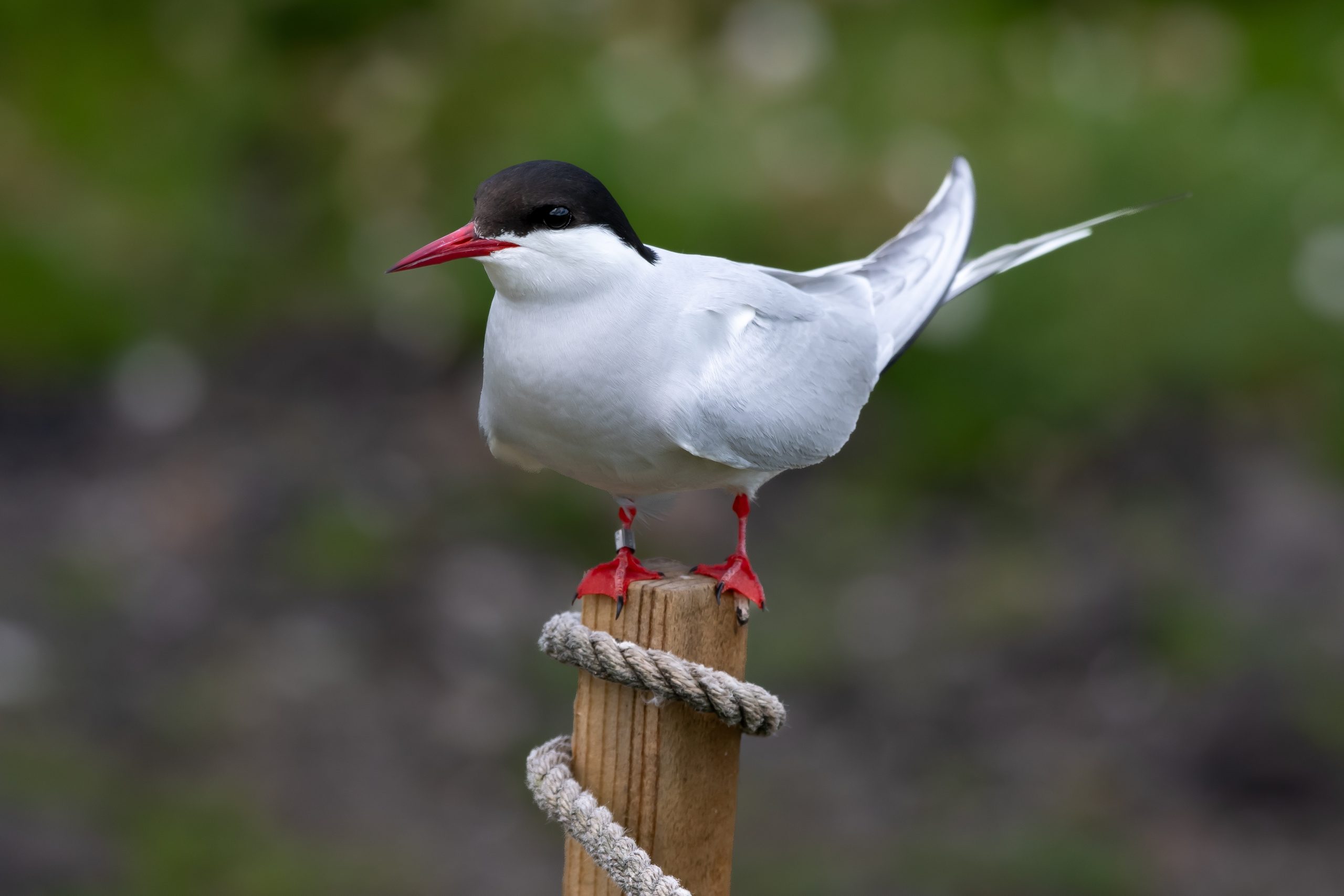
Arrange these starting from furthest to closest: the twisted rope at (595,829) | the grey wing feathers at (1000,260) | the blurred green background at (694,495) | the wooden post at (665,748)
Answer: the blurred green background at (694,495)
the grey wing feathers at (1000,260)
the wooden post at (665,748)
the twisted rope at (595,829)

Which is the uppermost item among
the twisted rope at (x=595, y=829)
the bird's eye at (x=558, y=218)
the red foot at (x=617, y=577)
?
the bird's eye at (x=558, y=218)

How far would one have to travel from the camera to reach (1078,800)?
15.1ft

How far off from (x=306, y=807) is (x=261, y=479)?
1.78m

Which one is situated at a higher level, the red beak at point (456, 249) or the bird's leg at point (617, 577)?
the red beak at point (456, 249)

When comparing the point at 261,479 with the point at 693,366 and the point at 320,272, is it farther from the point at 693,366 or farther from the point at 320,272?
the point at 693,366

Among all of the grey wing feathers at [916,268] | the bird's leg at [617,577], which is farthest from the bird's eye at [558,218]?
the grey wing feathers at [916,268]

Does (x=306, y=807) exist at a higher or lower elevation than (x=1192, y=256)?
lower

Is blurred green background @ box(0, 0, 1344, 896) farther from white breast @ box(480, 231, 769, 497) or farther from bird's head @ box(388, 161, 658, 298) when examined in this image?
bird's head @ box(388, 161, 658, 298)

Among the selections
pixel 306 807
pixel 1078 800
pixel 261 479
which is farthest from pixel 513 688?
pixel 1078 800

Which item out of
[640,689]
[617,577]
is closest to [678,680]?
[640,689]

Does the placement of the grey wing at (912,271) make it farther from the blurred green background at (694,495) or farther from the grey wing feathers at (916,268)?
the blurred green background at (694,495)

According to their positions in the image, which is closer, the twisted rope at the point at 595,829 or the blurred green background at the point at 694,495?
the twisted rope at the point at 595,829

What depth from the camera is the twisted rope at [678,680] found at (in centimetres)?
223

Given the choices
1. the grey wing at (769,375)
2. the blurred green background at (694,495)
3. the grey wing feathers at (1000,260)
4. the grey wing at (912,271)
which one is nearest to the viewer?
the grey wing at (769,375)
